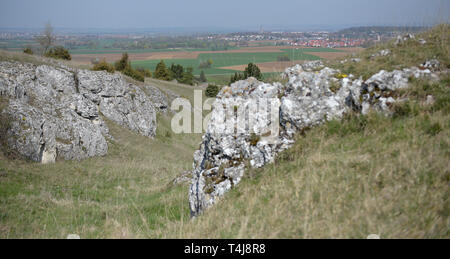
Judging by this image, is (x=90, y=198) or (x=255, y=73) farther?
(x=255, y=73)

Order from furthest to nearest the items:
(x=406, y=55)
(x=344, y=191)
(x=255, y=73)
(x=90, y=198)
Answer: (x=255, y=73) < (x=90, y=198) < (x=406, y=55) < (x=344, y=191)

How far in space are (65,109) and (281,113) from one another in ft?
73.0

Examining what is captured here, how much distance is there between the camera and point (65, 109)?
2494cm

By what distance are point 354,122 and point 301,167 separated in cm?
178

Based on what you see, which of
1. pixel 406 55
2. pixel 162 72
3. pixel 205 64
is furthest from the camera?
pixel 205 64

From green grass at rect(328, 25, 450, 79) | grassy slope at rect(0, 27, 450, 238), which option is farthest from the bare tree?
green grass at rect(328, 25, 450, 79)

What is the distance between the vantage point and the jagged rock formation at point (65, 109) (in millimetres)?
18969

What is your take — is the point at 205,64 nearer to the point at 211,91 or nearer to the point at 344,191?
the point at 211,91

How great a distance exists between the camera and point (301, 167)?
243 inches

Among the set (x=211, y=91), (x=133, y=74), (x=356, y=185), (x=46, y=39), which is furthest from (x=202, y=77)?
(x=356, y=185)

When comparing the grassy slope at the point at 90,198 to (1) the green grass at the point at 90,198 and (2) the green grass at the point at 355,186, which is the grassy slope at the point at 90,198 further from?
(2) the green grass at the point at 355,186

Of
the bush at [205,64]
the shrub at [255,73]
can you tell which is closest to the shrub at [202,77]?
the bush at [205,64]

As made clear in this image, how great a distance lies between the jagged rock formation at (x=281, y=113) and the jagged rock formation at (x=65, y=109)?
1479cm

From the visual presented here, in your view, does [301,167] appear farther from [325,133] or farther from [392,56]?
[392,56]
